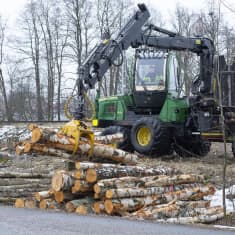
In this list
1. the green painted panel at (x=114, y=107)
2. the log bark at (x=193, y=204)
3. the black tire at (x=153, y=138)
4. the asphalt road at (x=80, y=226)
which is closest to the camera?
the asphalt road at (x=80, y=226)

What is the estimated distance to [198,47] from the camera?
20.6m

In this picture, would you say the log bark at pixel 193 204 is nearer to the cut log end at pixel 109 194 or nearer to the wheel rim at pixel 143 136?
the cut log end at pixel 109 194

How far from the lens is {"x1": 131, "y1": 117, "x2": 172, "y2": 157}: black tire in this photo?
18.8m

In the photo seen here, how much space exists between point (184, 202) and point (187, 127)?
8210 millimetres

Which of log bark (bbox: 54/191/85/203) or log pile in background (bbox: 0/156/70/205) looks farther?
log pile in background (bbox: 0/156/70/205)

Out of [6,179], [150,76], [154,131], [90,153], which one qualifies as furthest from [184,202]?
[150,76]

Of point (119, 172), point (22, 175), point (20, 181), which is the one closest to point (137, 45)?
point (22, 175)

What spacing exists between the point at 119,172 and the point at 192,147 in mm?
9025

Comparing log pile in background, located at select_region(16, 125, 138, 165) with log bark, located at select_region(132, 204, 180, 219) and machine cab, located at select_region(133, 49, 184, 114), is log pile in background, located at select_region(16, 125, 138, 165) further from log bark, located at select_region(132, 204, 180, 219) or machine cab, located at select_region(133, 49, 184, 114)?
machine cab, located at select_region(133, 49, 184, 114)

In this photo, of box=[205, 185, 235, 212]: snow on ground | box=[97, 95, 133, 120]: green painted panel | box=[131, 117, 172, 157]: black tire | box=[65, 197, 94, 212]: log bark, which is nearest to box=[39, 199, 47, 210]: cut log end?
box=[65, 197, 94, 212]: log bark

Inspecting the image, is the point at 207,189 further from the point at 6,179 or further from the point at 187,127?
the point at 187,127

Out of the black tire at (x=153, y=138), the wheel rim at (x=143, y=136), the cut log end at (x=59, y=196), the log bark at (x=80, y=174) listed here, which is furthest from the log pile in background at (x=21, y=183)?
the wheel rim at (x=143, y=136)

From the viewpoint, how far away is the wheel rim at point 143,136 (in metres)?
19.5

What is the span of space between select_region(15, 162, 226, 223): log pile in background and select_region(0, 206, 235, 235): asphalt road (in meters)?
0.73
